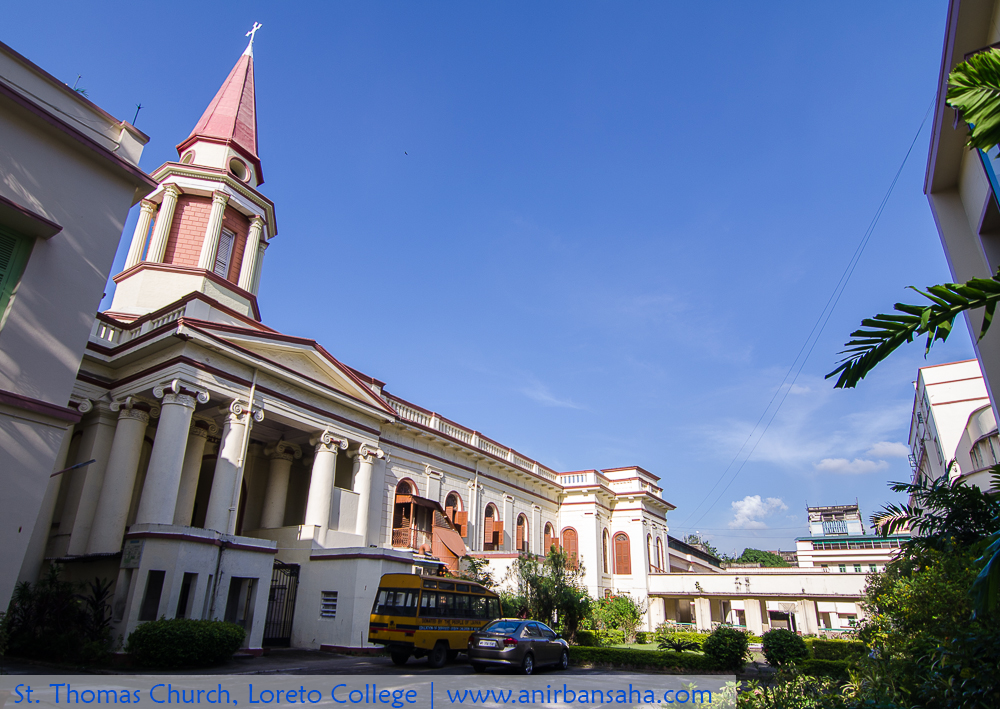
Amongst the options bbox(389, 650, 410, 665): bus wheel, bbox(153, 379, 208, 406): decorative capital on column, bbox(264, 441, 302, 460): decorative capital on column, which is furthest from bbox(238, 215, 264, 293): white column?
bbox(389, 650, 410, 665): bus wheel

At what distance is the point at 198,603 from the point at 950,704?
15.9 meters

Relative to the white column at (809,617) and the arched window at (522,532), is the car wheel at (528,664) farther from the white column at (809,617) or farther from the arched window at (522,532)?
the white column at (809,617)

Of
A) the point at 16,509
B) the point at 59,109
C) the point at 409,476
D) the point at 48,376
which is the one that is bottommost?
the point at 16,509

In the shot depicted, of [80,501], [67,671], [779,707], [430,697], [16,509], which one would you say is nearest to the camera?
[779,707]

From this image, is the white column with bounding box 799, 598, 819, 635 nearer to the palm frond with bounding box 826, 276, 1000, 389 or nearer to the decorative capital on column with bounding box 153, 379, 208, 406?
the decorative capital on column with bounding box 153, 379, 208, 406

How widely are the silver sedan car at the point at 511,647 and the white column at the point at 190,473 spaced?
34.6 ft

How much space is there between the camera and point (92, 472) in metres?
18.5

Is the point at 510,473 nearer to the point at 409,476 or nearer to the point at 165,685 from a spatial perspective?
the point at 409,476

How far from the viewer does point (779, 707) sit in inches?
265

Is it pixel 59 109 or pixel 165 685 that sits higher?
pixel 59 109

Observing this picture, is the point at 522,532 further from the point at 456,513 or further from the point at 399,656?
the point at 399,656

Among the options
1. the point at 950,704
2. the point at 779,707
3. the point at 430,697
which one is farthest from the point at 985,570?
the point at 430,697

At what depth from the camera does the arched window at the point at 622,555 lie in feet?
127

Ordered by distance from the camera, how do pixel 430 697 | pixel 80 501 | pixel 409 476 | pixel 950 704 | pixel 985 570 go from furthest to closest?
pixel 409 476 < pixel 80 501 < pixel 430 697 < pixel 950 704 < pixel 985 570
